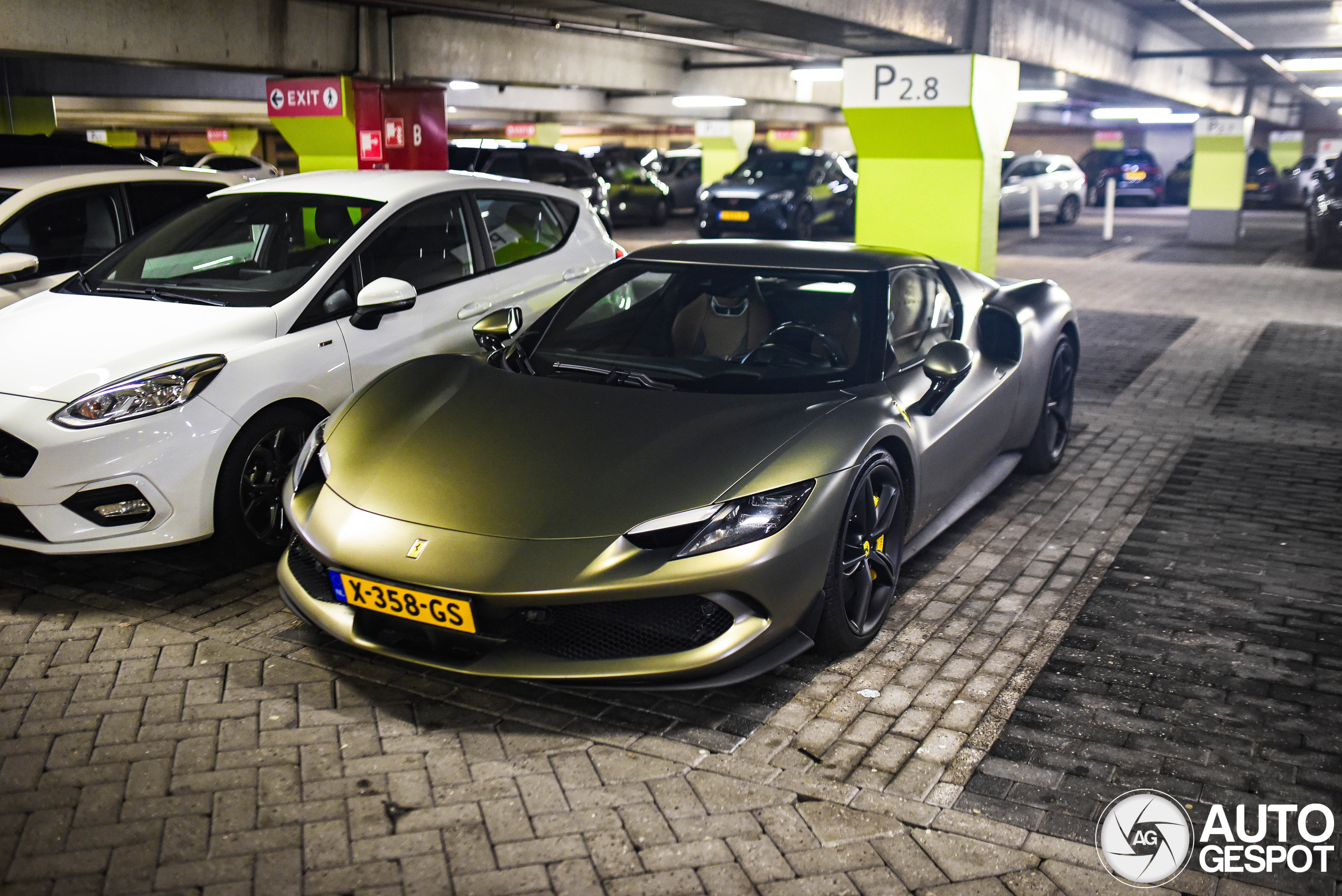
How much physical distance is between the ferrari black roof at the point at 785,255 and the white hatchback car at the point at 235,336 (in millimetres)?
1221

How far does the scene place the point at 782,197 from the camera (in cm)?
2089

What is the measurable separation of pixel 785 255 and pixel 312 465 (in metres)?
2.11

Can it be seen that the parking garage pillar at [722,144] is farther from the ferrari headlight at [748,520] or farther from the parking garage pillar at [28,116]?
the ferrari headlight at [748,520]

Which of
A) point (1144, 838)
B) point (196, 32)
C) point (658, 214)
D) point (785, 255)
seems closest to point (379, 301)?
point (785, 255)

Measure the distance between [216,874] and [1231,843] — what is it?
263 cm

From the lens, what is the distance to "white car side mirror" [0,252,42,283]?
6.09 metres

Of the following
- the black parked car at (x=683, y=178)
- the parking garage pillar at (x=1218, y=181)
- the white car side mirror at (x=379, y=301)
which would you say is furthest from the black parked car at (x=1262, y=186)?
the white car side mirror at (x=379, y=301)

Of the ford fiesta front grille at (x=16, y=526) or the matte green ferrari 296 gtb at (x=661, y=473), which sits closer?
the matte green ferrari 296 gtb at (x=661, y=473)

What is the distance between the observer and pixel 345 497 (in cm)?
386

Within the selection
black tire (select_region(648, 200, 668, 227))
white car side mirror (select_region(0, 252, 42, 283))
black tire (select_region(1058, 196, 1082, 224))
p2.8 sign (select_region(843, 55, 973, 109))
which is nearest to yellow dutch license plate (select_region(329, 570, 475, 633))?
white car side mirror (select_region(0, 252, 42, 283))

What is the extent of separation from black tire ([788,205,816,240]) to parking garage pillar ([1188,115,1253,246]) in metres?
7.15

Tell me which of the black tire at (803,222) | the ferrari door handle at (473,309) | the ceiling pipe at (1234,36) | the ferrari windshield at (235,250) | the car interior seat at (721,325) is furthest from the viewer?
the black tire at (803,222)

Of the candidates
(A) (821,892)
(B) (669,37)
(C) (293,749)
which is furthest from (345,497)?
(B) (669,37)

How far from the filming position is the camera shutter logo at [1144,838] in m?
2.99
